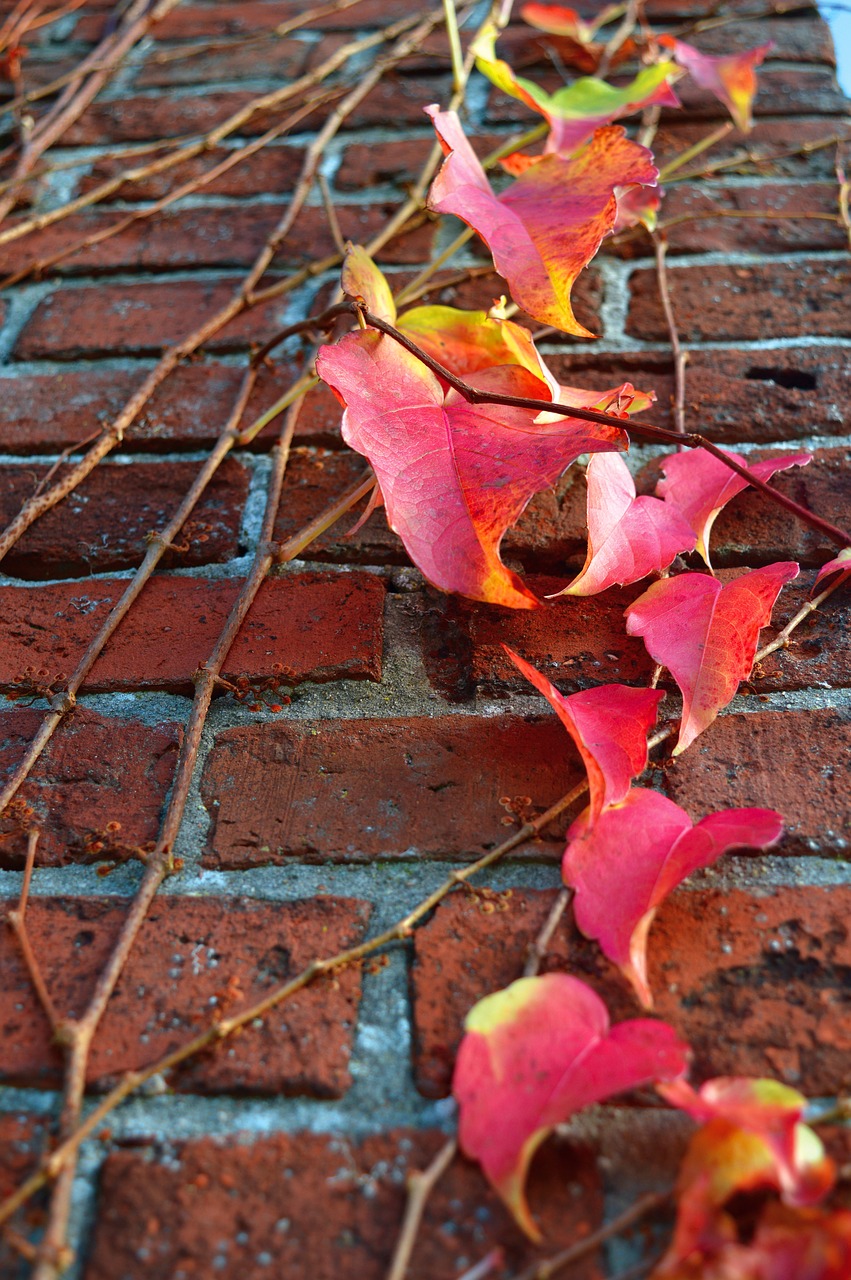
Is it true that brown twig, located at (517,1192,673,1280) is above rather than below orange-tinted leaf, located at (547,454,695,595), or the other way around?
below

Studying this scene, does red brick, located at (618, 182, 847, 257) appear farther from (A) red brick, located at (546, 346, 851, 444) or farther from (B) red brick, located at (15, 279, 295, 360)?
(B) red brick, located at (15, 279, 295, 360)

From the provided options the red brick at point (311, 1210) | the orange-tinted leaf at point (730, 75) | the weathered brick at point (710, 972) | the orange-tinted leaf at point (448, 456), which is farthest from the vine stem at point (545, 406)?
the orange-tinted leaf at point (730, 75)

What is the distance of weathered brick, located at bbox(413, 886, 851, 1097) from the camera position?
41cm

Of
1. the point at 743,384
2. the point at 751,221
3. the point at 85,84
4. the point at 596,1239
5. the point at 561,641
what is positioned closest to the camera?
the point at 596,1239

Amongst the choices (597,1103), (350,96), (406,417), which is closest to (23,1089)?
(597,1103)

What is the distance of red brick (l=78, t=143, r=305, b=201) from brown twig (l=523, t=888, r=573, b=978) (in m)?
0.70

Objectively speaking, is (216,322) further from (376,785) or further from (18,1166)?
(18,1166)

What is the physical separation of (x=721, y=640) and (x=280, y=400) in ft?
1.17

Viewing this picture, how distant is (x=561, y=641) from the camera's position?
0.57 metres

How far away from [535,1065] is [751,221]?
70cm

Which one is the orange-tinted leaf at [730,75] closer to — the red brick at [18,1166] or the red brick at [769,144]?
the red brick at [769,144]

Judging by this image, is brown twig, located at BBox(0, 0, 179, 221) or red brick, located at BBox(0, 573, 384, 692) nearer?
red brick, located at BBox(0, 573, 384, 692)

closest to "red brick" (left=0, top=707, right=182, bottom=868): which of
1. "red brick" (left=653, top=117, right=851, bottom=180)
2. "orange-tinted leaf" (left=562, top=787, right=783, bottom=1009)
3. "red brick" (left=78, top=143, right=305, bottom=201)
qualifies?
"orange-tinted leaf" (left=562, top=787, right=783, bottom=1009)

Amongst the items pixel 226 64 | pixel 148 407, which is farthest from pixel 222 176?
pixel 148 407
